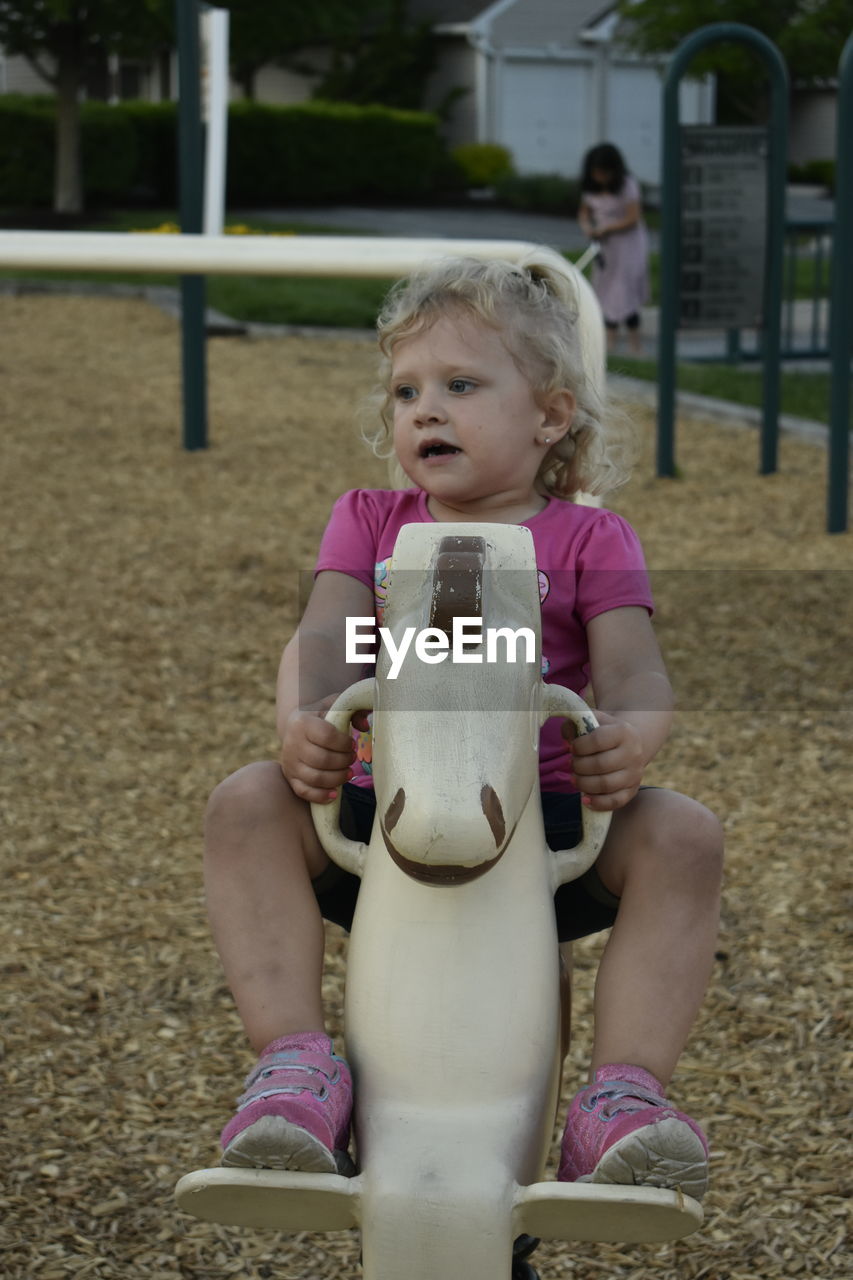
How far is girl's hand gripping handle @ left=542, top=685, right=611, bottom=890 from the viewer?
1356 millimetres

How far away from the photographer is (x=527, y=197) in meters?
24.0

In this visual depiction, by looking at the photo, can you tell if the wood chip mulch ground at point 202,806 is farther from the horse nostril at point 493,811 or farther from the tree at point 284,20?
the tree at point 284,20

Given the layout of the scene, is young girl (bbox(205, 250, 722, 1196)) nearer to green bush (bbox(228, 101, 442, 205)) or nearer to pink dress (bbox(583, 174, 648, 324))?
pink dress (bbox(583, 174, 648, 324))

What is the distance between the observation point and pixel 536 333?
1.63 m

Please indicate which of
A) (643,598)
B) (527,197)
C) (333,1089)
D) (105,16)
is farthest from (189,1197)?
(527,197)

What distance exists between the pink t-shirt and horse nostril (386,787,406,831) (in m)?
0.40

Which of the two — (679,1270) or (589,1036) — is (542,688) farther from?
(589,1036)

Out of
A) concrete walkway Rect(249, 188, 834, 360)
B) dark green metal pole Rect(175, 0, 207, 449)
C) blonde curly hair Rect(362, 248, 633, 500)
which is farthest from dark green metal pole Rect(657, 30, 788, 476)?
concrete walkway Rect(249, 188, 834, 360)

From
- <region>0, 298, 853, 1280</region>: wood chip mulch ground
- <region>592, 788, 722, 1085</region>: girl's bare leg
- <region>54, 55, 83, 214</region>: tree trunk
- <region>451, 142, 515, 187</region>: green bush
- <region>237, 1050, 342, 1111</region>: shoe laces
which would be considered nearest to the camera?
<region>237, 1050, 342, 1111</region>: shoe laces

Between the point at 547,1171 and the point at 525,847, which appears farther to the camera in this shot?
the point at 547,1171

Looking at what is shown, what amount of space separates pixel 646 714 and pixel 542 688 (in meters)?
0.19

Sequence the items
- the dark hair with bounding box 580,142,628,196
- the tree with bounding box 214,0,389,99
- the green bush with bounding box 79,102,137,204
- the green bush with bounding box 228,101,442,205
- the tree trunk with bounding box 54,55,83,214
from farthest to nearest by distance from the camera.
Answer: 1. the green bush with bounding box 228,101,442,205
2. the tree with bounding box 214,0,389,99
3. the green bush with bounding box 79,102,137,204
4. the tree trunk with bounding box 54,55,83,214
5. the dark hair with bounding box 580,142,628,196

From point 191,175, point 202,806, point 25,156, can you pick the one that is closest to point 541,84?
point 25,156

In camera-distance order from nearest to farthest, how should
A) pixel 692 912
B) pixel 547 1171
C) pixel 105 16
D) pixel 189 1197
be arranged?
pixel 189 1197 < pixel 692 912 < pixel 547 1171 < pixel 105 16
